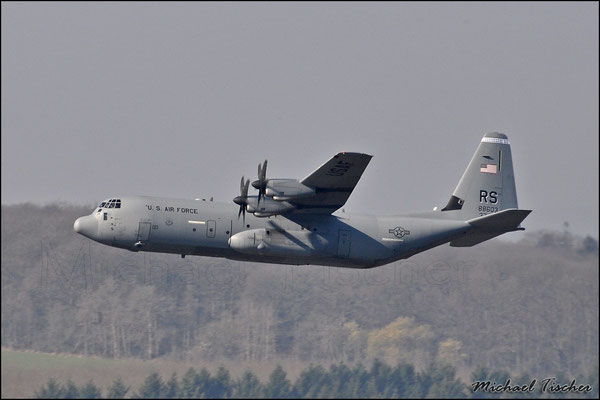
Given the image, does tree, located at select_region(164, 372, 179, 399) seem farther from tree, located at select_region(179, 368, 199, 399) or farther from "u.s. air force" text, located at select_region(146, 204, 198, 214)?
"u.s. air force" text, located at select_region(146, 204, 198, 214)

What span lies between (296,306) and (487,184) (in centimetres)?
1757

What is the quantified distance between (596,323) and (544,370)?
5.47 m

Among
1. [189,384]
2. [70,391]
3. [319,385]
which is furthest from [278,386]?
[70,391]

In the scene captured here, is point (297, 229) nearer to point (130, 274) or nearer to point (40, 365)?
point (130, 274)

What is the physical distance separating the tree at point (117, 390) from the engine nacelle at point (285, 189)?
Result: 1778 centimetres

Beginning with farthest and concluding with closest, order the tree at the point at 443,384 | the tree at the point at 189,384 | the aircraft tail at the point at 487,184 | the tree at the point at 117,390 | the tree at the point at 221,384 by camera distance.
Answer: the tree at the point at 443,384, the tree at the point at 221,384, the tree at the point at 189,384, the tree at the point at 117,390, the aircraft tail at the point at 487,184

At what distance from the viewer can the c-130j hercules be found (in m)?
29.6

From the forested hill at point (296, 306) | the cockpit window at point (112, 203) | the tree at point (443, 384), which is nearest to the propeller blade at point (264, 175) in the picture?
the cockpit window at point (112, 203)

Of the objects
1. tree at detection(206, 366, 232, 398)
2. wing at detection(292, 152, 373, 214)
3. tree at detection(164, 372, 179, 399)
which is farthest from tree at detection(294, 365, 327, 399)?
wing at detection(292, 152, 373, 214)

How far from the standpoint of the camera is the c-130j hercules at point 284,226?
29.6 metres

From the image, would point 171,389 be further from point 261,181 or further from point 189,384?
point 261,181

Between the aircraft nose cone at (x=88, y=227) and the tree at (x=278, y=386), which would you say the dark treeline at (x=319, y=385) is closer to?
the tree at (x=278, y=386)

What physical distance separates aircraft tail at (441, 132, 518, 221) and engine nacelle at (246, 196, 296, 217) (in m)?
6.99

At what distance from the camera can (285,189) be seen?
2914 cm
